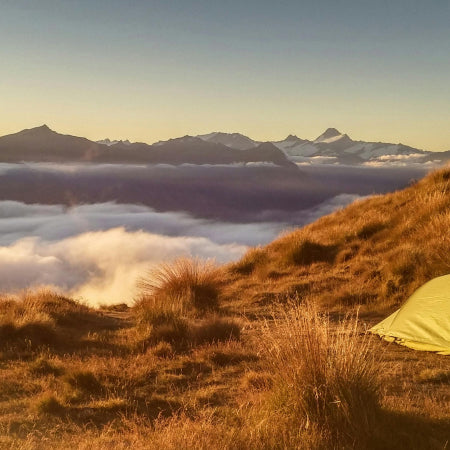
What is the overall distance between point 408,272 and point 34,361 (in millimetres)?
7967

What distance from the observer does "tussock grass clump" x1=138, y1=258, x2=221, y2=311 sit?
12.3 metres

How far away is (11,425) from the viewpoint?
18.1ft

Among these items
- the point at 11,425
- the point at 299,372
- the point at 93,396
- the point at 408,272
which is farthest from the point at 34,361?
the point at 408,272

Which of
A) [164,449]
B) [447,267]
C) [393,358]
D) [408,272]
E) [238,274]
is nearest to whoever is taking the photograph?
[164,449]

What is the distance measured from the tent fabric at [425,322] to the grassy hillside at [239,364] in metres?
0.21

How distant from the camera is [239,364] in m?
7.60

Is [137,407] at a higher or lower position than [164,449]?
lower

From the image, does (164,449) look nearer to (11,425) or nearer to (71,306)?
(11,425)

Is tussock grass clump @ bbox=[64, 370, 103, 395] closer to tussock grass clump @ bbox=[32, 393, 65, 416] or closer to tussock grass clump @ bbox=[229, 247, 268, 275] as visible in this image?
tussock grass clump @ bbox=[32, 393, 65, 416]

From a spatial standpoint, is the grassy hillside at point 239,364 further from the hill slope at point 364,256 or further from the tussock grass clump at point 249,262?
the tussock grass clump at point 249,262

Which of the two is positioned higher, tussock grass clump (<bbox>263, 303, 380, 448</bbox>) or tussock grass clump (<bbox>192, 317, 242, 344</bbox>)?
tussock grass clump (<bbox>263, 303, 380, 448</bbox>)

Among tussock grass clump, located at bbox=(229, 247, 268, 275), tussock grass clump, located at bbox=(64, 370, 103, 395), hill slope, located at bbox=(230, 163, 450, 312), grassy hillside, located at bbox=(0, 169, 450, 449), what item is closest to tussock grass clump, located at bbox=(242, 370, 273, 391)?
grassy hillside, located at bbox=(0, 169, 450, 449)

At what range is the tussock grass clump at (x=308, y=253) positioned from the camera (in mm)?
15969

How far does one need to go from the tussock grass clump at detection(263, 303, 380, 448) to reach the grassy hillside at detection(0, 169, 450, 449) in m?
0.01
